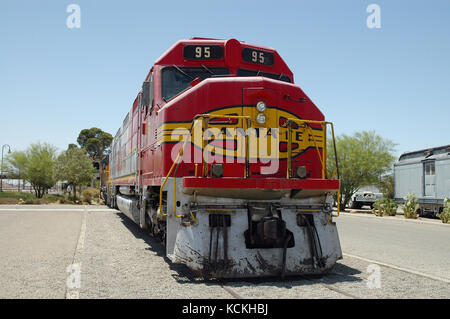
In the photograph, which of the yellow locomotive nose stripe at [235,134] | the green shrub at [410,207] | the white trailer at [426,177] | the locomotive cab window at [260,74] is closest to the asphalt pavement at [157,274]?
the yellow locomotive nose stripe at [235,134]

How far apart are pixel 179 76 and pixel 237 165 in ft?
6.53

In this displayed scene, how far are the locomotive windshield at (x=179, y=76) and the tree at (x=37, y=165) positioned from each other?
115 ft

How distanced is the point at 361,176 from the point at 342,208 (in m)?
2.48

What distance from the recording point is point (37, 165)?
39281 millimetres

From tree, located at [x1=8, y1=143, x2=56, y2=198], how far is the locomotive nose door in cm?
3634

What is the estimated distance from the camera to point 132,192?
34.6 ft

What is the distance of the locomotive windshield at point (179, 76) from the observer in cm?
683

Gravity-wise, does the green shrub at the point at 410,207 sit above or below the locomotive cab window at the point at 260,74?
below

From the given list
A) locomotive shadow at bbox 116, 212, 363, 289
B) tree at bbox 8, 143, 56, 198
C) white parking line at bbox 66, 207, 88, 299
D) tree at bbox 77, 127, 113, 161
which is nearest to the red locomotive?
locomotive shadow at bbox 116, 212, 363, 289

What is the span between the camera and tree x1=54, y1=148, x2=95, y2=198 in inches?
1289

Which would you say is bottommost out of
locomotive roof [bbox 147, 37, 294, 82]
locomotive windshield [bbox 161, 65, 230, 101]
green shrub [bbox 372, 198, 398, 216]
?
green shrub [bbox 372, 198, 398, 216]

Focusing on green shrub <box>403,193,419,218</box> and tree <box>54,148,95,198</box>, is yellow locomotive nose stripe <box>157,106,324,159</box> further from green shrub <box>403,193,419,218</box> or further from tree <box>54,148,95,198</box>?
tree <box>54,148,95,198</box>

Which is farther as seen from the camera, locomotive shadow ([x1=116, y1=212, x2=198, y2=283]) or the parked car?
the parked car

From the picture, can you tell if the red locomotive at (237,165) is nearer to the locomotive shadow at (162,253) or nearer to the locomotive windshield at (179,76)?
the locomotive windshield at (179,76)
